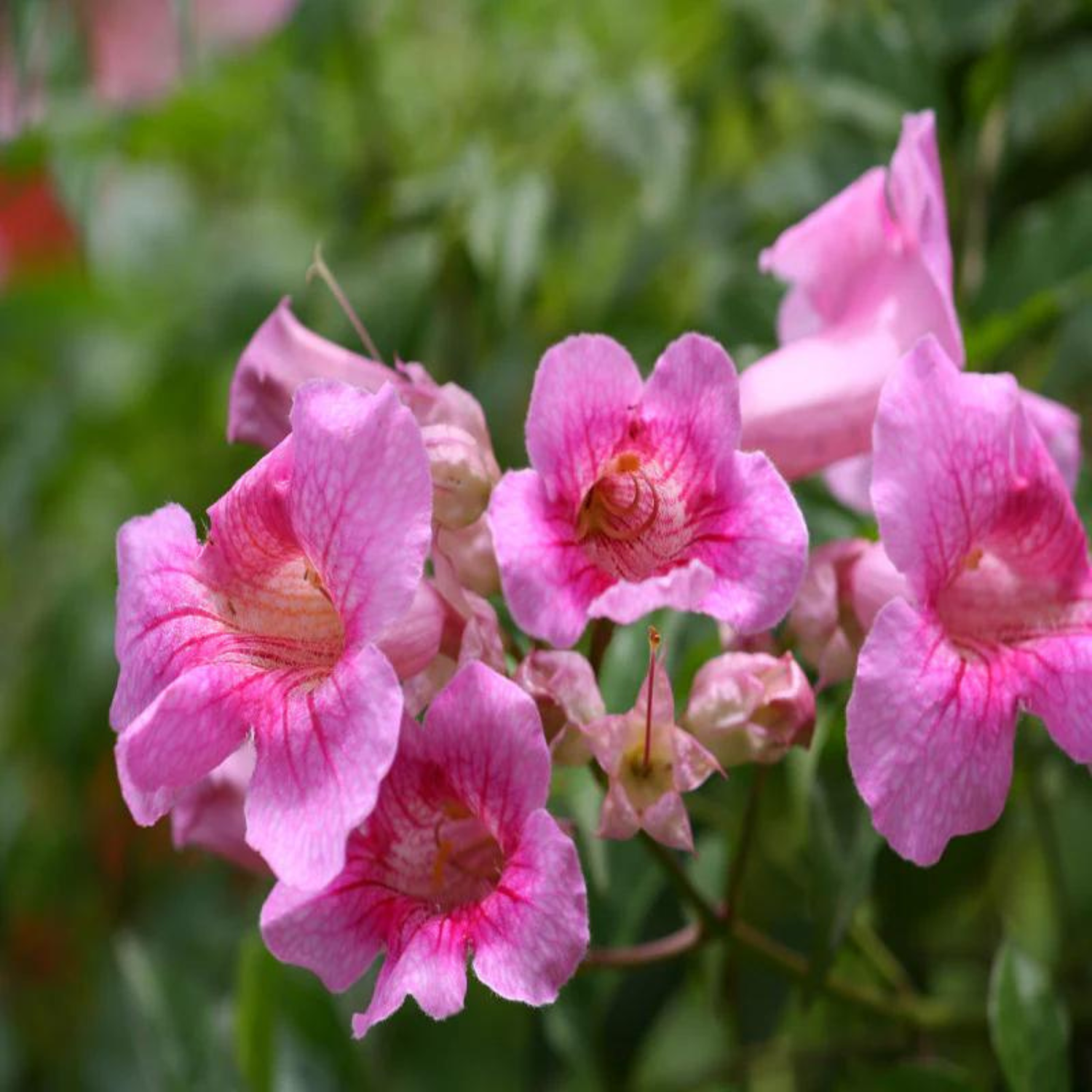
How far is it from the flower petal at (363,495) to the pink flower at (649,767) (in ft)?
0.41

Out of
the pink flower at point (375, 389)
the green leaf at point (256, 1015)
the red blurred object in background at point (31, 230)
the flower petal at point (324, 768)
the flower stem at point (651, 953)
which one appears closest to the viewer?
the flower petal at point (324, 768)

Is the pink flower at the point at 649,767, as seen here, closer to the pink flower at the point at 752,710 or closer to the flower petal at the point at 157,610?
the pink flower at the point at 752,710

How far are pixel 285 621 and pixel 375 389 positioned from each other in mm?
141

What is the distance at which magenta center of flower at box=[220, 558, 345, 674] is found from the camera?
761mm

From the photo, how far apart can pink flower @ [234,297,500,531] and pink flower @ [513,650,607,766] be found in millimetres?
87

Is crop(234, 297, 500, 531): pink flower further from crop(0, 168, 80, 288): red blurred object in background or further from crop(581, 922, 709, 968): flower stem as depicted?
crop(0, 168, 80, 288): red blurred object in background

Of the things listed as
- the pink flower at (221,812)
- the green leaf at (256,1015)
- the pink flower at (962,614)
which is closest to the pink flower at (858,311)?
the pink flower at (962,614)

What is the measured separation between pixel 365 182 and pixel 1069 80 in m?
0.87

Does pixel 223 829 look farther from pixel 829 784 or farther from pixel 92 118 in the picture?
pixel 92 118

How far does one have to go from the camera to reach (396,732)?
2.15ft

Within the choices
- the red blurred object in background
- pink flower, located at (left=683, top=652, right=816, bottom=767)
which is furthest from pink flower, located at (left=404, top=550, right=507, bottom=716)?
the red blurred object in background

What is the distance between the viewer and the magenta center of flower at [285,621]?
0.76 meters

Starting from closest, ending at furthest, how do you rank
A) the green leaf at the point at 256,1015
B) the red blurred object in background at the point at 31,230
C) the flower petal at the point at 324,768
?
the flower petal at the point at 324,768 < the green leaf at the point at 256,1015 < the red blurred object in background at the point at 31,230

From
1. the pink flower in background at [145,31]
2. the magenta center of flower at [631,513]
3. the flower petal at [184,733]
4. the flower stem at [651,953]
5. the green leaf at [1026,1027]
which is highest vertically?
the flower petal at [184,733]
